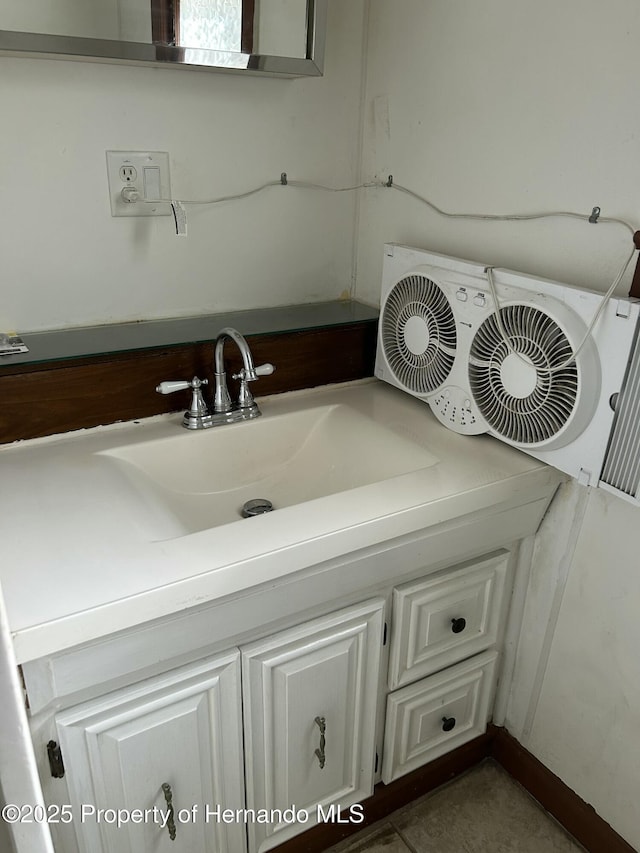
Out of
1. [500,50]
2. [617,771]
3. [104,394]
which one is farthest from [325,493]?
[500,50]

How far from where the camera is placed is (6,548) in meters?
0.90

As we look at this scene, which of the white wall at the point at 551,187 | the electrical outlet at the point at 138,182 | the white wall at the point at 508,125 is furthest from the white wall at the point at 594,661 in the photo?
the electrical outlet at the point at 138,182

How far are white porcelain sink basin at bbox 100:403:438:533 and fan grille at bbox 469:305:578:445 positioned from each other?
149mm

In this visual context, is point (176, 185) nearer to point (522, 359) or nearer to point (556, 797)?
point (522, 359)

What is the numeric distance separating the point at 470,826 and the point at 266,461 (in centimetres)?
84

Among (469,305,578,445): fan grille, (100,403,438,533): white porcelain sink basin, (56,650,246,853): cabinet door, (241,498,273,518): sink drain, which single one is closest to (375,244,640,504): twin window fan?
(469,305,578,445): fan grille

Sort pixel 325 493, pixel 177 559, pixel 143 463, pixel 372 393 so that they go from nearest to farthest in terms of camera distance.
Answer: pixel 177 559
pixel 143 463
pixel 325 493
pixel 372 393

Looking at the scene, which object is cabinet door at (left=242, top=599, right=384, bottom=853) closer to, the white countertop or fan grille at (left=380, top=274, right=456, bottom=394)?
the white countertop

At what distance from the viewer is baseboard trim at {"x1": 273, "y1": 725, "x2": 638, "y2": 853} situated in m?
1.25

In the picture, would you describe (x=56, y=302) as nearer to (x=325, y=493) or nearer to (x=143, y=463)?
(x=143, y=463)

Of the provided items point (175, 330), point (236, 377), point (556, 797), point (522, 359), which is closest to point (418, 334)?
point (522, 359)

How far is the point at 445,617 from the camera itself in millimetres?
1219

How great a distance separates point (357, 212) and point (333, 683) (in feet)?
3.31

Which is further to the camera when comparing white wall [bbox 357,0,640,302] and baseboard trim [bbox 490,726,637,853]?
baseboard trim [bbox 490,726,637,853]
